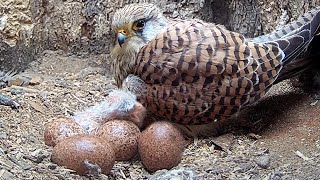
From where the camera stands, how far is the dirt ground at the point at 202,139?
9.20 feet

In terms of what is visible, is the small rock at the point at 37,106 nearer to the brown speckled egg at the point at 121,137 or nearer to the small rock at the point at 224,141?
the brown speckled egg at the point at 121,137

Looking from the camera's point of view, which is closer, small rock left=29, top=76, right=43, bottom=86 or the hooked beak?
the hooked beak

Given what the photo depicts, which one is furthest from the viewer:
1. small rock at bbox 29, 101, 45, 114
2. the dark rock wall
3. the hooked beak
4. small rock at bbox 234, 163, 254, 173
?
the dark rock wall

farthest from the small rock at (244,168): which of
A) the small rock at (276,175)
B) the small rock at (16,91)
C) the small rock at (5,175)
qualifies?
the small rock at (16,91)

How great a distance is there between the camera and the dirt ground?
2.80m

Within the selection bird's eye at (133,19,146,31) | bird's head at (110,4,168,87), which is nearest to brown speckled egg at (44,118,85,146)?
bird's head at (110,4,168,87)

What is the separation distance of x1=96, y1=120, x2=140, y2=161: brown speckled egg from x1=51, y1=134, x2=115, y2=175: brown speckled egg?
0.55ft

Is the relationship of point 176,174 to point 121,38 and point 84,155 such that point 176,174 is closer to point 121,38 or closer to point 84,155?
point 84,155

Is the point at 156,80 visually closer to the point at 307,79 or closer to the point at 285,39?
the point at 285,39

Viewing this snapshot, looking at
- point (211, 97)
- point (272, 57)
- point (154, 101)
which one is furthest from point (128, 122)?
point (272, 57)

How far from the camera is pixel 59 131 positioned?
2998mm

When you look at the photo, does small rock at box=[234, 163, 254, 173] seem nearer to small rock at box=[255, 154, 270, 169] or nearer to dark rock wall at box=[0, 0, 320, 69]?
small rock at box=[255, 154, 270, 169]

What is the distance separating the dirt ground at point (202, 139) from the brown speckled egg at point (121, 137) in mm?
53

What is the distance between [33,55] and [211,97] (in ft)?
4.84
